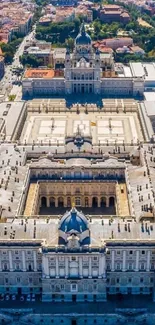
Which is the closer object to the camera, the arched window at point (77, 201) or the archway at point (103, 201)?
the arched window at point (77, 201)

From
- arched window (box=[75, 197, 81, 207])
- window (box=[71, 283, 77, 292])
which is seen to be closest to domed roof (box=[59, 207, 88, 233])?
window (box=[71, 283, 77, 292])

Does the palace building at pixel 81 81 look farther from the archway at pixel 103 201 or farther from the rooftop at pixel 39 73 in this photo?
the archway at pixel 103 201

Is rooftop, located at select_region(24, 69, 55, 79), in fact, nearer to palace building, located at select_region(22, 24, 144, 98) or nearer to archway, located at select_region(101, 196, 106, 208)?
palace building, located at select_region(22, 24, 144, 98)

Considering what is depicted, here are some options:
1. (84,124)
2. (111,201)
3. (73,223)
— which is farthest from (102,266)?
(84,124)

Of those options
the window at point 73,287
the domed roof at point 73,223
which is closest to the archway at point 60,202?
the domed roof at point 73,223

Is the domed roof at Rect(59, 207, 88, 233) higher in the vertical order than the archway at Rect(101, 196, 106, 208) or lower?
lower

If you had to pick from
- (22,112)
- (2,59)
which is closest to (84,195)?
(22,112)

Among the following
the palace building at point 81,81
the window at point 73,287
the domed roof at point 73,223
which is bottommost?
the window at point 73,287

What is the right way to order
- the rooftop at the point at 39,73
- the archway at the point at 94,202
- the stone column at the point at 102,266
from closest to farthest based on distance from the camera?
the stone column at the point at 102,266
the archway at the point at 94,202
the rooftop at the point at 39,73

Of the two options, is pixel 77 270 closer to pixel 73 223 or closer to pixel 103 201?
pixel 73 223
